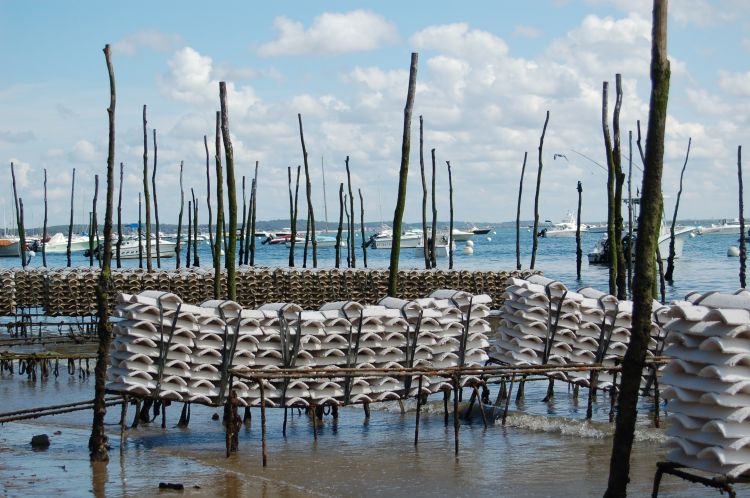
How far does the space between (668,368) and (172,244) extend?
11714 centimetres

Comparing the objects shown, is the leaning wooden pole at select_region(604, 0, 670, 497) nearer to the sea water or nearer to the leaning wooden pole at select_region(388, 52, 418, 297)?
the sea water

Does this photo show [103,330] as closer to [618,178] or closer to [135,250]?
[618,178]

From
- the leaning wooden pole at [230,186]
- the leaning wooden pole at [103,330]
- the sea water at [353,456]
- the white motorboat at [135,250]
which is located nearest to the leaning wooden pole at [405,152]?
the leaning wooden pole at [230,186]

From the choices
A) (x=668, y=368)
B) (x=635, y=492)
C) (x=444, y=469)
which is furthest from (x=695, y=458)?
(x=444, y=469)

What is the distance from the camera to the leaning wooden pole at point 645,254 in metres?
8.66

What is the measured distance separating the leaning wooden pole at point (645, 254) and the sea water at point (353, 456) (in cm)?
373

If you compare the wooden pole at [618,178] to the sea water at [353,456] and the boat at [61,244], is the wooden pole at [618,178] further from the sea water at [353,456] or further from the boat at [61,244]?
the boat at [61,244]

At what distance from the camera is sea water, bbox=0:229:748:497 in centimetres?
1260

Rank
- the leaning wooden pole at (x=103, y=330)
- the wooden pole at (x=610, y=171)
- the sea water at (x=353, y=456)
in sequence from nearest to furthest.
A: the sea water at (x=353, y=456)
the leaning wooden pole at (x=103, y=330)
the wooden pole at (x=610, y=171)

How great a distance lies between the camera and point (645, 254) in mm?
8797

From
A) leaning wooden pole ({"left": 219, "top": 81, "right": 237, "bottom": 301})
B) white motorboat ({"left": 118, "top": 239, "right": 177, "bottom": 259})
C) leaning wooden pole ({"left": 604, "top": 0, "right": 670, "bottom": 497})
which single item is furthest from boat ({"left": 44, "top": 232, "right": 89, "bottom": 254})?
leaning wooden pole ({"left": 604, "top": 0, "right": 670, "bottom": 497})

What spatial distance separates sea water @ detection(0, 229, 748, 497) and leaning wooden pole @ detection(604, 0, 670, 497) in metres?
3.73

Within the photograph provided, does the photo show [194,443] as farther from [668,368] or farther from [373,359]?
[668,368]

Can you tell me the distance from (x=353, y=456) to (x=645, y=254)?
7026 mm
